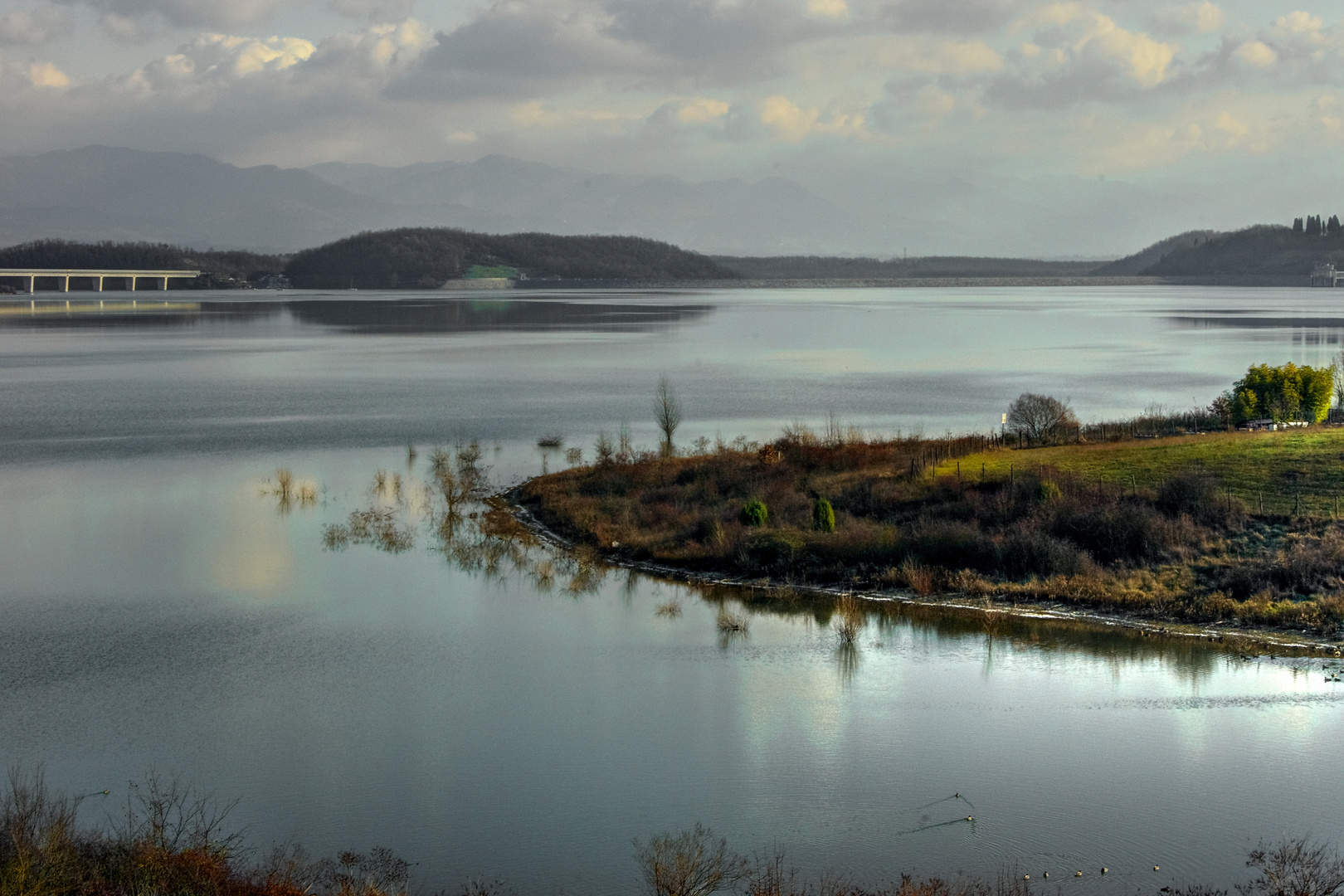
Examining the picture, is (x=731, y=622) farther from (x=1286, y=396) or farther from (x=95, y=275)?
(x=95, y=275)

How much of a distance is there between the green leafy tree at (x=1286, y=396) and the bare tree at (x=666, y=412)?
13.0 metres

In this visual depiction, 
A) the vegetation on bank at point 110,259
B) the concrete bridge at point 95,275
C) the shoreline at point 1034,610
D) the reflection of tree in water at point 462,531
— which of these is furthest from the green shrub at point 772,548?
the vegetation on bank at point 110,259

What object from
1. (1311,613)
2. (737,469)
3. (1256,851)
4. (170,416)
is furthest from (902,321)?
(1256,851)

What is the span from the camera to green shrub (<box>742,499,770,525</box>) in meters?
21.5

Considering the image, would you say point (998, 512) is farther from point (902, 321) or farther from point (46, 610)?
point (902, 321)

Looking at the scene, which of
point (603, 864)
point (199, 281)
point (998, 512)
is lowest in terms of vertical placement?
point (603, 864)

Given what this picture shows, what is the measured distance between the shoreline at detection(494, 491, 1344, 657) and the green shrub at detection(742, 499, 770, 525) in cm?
168

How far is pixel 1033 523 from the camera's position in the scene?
775 inches

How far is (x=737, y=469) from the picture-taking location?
2527 centimetres

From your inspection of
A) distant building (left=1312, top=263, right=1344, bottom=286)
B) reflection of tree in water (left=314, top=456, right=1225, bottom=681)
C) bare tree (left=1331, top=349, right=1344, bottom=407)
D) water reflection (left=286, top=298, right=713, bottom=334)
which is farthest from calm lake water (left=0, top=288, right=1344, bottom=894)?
distant building (left=1312, top=263, right=1344, bottom=286)

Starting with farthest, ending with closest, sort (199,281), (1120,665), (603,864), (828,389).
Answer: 1. (199,281)
2. (828,389)
3. (1120,665)
4. (603,864)

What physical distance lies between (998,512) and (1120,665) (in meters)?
5.10

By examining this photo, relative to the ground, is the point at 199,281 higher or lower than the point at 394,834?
higher

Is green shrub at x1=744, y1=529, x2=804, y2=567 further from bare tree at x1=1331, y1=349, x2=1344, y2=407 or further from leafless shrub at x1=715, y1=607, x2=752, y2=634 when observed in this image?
bare tree at x1=1331, y1=349, x2=1344, y2=407
